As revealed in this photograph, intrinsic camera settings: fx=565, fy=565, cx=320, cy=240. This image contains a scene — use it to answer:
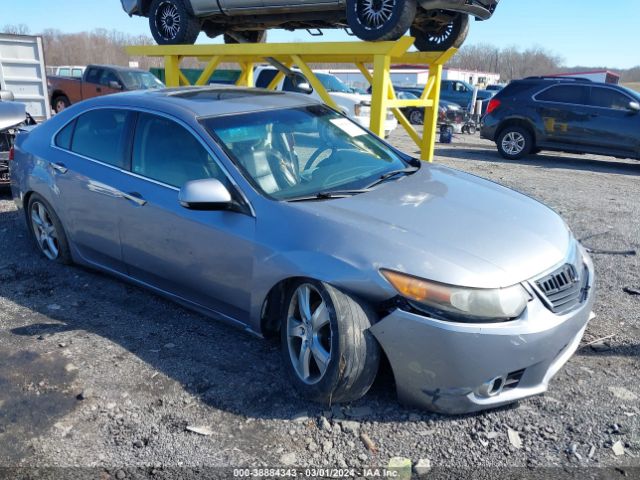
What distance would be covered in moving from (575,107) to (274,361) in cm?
1056

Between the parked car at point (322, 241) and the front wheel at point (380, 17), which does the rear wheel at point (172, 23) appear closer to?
the front wheel at point (380, 17)

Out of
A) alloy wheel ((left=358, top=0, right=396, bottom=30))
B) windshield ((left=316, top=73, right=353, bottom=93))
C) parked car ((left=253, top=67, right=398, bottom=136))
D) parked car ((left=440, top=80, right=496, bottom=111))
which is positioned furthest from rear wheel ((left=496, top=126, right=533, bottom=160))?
parked car ((left=440, top=80, right=496, bottom=111))

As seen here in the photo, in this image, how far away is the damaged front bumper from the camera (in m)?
2.53

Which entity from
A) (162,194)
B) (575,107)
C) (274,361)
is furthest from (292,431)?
(575,107)

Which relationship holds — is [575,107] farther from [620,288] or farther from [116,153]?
[116,153]

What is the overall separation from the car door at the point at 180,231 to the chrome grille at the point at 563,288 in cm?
154

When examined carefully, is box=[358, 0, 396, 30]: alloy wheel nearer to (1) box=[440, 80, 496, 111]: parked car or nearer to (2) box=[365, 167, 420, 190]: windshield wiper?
(2) box=[365, 167, 420, 190]: windshield wiper

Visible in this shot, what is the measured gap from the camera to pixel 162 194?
3.60 metres

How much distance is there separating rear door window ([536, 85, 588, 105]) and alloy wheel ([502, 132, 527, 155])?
2.89ft

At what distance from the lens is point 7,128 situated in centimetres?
694

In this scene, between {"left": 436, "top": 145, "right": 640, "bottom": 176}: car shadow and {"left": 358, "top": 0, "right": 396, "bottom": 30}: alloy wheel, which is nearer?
{"left": 358, "top": 0, "right": 396, "bottom": 30}: alloy wheel

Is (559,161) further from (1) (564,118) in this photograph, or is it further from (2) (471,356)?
(2) (471,356)

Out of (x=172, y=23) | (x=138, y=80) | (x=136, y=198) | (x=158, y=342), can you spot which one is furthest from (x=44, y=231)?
(x=138, y=80)

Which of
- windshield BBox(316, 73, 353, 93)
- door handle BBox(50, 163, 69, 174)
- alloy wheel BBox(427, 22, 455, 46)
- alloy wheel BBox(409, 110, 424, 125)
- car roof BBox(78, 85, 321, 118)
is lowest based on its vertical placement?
alloy wheel BBox(409, 110, 424, 125)
